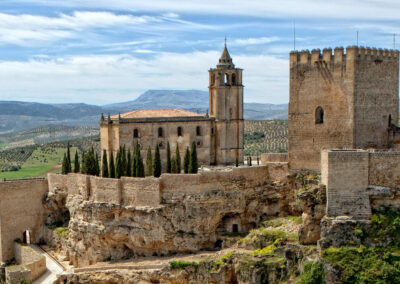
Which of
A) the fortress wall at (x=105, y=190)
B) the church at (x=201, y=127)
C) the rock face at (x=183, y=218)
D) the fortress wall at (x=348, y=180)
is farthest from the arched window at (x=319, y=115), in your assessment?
the church at (x=201, y=127)

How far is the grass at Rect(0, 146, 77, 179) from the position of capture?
67.9 metres

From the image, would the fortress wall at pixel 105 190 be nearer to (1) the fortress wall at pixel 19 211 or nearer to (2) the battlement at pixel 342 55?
(1) the fortress wall at pixel 19 211

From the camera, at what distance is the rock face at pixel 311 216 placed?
85.2ft

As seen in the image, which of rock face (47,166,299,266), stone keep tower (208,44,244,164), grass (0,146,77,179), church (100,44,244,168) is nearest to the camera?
rock face (47,166,299,266)

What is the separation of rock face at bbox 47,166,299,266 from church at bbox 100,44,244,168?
788cm

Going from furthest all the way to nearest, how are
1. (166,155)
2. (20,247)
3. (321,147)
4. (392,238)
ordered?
(166,155)
(20,247)
(321,147)
(392,238)

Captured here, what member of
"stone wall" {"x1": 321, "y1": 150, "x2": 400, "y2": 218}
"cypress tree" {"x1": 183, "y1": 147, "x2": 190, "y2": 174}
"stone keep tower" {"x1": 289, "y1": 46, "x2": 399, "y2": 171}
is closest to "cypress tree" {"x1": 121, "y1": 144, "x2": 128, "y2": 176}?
"cypress tree" {"x1": 183, "y1": 147, "x2": 190, "y2": 174}

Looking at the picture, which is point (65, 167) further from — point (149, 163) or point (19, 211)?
point (149, 163)

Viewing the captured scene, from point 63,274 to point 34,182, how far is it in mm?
8097

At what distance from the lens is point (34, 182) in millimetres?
36812

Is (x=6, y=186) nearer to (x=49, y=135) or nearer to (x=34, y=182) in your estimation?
(x=34, y=182)

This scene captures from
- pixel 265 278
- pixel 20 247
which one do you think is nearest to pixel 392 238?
pixel 265 278

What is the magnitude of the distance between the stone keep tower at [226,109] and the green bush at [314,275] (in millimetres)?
18224

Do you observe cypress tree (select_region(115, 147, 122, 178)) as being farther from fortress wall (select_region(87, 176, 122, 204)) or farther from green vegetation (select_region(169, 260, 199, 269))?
green vegetation (select_region(169, 260, 199, 269))
